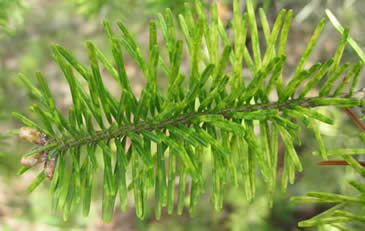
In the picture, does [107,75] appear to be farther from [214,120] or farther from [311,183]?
[214,120]

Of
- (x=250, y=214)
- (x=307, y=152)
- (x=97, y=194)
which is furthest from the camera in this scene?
(x=97, y=194)

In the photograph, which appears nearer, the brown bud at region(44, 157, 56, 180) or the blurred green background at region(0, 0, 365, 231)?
the brown bud at region(44, 157, 56, 180)

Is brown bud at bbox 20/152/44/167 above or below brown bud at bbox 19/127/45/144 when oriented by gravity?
below

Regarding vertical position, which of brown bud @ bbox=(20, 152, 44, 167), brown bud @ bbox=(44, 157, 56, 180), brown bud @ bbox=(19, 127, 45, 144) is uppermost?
brown bud @ bbox=(19, 127, 45, 144)

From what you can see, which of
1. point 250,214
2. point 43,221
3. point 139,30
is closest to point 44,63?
Result: point 139,30

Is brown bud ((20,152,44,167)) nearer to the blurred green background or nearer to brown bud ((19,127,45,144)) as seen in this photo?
brown bud ((19,127,45,144))

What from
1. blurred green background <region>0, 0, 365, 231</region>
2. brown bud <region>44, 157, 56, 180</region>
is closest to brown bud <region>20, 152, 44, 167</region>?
brown bud <region>44, 157, 56, 180</region>

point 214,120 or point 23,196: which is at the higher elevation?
point 214,120

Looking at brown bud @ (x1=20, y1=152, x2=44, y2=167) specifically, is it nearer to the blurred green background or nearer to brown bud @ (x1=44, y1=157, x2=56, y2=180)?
brown bud @ (x1=44, y1=157, x2=56, y2=180)
